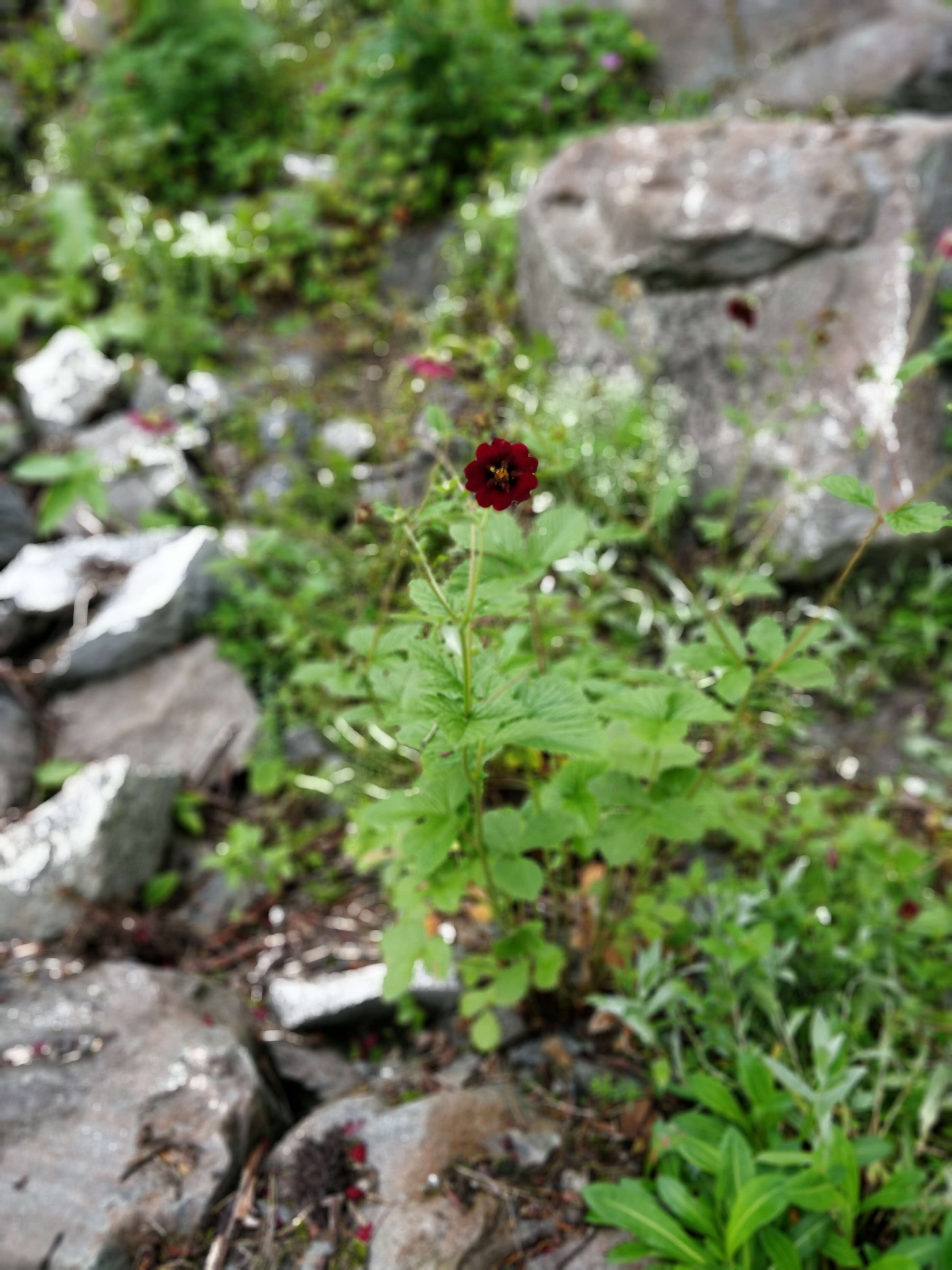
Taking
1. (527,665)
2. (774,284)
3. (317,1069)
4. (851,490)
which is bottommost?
(317,1069)

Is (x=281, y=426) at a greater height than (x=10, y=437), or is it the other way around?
(x=10, y=437)

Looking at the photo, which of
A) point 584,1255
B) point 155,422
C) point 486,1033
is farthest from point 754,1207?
point 155,422

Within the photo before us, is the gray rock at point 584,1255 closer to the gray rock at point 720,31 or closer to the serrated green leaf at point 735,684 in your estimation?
the serrated green leaf at point 735,684

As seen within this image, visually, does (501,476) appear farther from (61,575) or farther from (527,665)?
(61,575)

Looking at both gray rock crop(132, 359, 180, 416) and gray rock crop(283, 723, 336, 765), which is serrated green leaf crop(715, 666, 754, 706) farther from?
gray rock crop(132, 359, 180, 416)

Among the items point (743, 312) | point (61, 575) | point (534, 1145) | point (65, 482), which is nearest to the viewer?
point (534, 1145)

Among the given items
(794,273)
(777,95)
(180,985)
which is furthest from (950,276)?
(180,985)

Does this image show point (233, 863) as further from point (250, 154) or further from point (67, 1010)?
point (250, 154)
